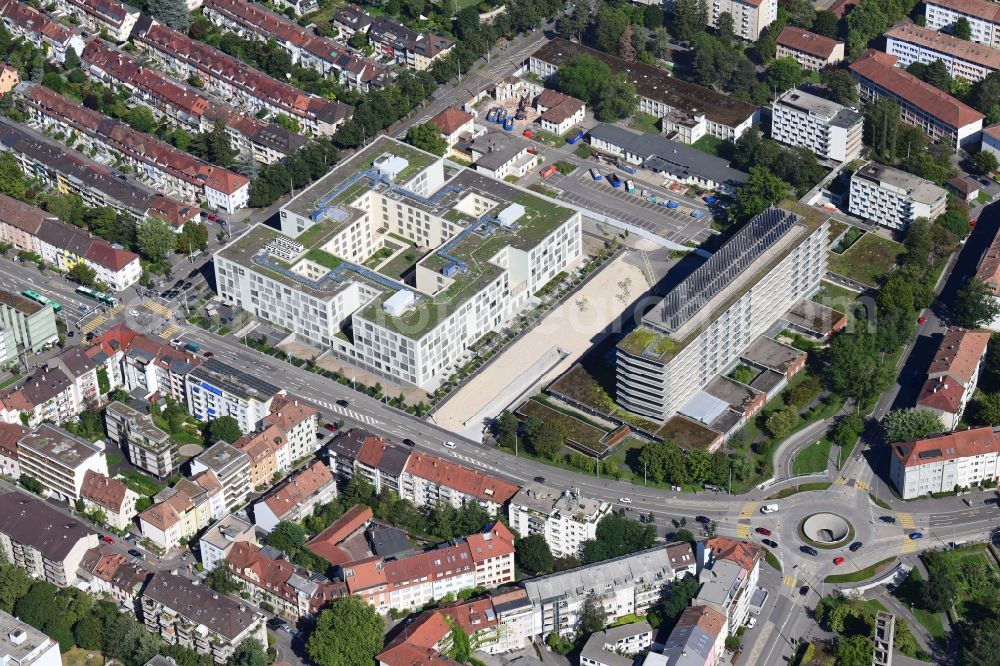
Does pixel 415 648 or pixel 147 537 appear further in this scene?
pixel 147 537

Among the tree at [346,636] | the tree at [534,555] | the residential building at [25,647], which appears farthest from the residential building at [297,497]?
the residential building at [25,647]

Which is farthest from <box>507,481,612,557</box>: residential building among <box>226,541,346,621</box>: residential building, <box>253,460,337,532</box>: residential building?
<box>226,541,346,621</box>: residential building

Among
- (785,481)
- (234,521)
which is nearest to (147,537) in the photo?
(234,521)

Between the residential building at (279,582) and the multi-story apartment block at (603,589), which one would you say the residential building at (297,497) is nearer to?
the residential building at (279,582)

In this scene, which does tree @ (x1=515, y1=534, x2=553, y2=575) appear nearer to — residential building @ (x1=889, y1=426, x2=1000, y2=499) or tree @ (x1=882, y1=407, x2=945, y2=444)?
residential building @ (x1=889, y1=426, x2=1000, y2=499)

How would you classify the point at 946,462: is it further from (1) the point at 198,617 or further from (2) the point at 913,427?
(1) the point at 198,617

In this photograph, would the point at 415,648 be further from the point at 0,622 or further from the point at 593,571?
→ the point at 0,622
